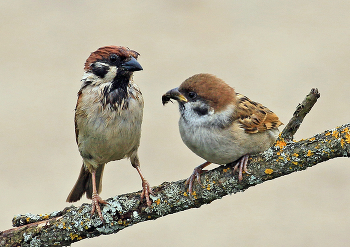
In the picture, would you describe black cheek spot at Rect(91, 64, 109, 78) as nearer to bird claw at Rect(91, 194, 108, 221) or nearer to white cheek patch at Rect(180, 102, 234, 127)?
white cheek patch at Rect(180, 102, 234, 127)

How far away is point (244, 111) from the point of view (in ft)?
11.0

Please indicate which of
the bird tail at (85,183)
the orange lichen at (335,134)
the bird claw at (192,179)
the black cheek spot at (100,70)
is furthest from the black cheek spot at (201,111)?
the bird tail at (85,183)

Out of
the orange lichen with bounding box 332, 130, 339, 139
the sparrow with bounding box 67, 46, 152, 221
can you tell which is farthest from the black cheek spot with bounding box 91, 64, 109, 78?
the orange lichen with bounding box 332, 130, 339, 139

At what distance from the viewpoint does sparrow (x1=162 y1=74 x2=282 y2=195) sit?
309cm

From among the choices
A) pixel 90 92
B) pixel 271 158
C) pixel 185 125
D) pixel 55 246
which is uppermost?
pixel 90 92

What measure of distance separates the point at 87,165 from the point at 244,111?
150cm

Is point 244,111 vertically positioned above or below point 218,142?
above

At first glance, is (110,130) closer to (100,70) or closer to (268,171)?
(100,70)

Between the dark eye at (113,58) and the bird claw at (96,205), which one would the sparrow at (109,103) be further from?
the bird claw at (96,205)

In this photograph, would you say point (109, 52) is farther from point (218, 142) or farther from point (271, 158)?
point (271, 158)

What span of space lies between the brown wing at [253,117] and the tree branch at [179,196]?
34cm

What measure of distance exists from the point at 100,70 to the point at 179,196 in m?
1.20

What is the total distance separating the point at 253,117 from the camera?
334 cm

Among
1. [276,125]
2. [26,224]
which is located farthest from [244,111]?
[26,224]
